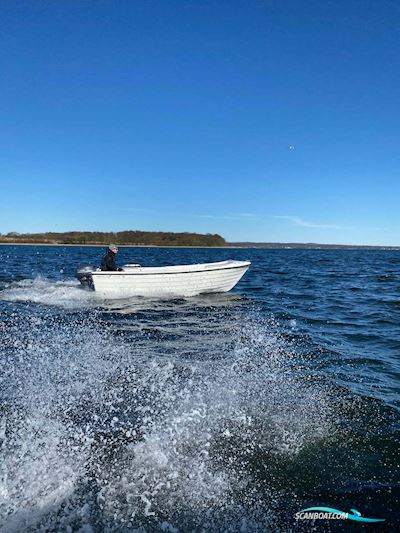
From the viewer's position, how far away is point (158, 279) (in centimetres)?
2014

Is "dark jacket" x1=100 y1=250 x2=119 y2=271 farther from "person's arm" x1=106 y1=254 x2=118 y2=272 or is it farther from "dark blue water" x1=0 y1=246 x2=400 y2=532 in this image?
"dark blue water" x1=0 y1=246 x2=400 y2=532

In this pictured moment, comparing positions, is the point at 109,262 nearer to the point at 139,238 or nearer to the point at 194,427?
the point at 194,427

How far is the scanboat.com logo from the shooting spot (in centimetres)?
418

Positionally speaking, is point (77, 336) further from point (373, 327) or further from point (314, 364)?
point (373, 327)

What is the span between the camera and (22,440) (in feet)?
17.8

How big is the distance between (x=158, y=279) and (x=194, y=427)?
47.3ft

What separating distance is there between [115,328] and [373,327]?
832 centimetres

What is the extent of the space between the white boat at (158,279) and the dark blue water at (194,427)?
22.6 feet

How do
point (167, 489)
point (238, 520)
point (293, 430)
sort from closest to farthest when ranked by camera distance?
1. point (238, 520)
2. point (167, 489)
3. point (293, 430)

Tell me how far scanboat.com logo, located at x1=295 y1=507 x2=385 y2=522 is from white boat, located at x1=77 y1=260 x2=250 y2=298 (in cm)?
1611

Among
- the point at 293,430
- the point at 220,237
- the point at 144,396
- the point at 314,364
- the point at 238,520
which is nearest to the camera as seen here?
the point at 238,520

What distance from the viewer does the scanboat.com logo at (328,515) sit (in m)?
4.18

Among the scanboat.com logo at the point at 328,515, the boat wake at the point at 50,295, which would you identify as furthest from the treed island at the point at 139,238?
the scanboat.com logo at the point at 328,515

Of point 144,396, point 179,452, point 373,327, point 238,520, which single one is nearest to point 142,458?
point 179,452
